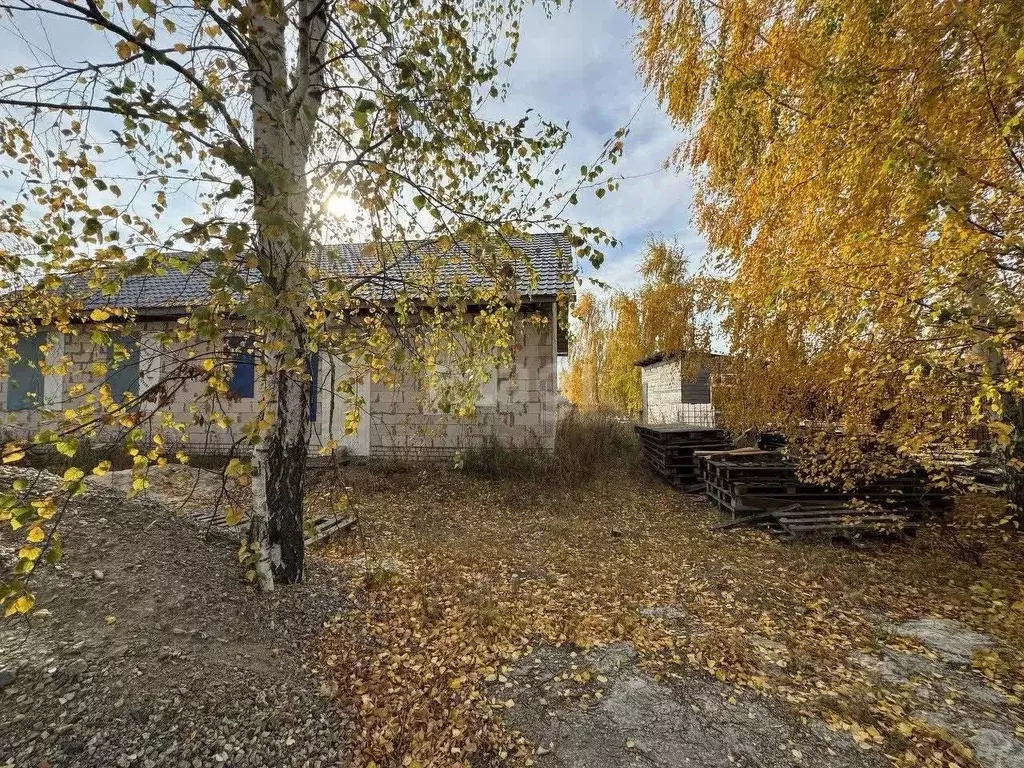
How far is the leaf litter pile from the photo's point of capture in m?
2.81

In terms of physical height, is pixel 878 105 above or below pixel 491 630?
above

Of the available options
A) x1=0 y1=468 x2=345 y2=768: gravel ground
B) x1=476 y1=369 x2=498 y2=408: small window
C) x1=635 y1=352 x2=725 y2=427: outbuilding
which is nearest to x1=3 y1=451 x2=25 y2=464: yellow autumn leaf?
x1=0 y1=468 x2=345 y2=768: gravel ground

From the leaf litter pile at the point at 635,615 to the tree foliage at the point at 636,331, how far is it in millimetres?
3775

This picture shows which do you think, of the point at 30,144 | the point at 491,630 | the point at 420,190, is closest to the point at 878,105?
the point at 420,190

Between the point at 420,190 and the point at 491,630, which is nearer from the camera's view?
the point at 420,190

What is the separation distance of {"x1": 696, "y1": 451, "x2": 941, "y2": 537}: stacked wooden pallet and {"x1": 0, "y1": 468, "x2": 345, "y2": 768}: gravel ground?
5542 mm

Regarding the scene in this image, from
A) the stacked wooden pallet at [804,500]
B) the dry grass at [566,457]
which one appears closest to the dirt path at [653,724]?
the stacked wooden pallet at [804,500]

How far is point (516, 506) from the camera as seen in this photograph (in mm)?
7852

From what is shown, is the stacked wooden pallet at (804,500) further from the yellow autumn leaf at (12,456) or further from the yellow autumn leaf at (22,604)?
the yellow autumn leaf at (12,456)

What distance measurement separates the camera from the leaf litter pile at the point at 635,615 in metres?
2.81

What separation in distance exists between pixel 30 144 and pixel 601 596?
5.60 meters

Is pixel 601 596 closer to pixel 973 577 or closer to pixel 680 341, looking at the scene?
pixel 973 577

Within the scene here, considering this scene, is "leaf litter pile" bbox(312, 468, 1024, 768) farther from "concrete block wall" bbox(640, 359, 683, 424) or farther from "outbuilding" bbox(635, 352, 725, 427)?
"concrete block wall" bbox(640, 359, 683, 424)

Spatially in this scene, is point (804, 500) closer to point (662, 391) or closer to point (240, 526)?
point (240, 526)
